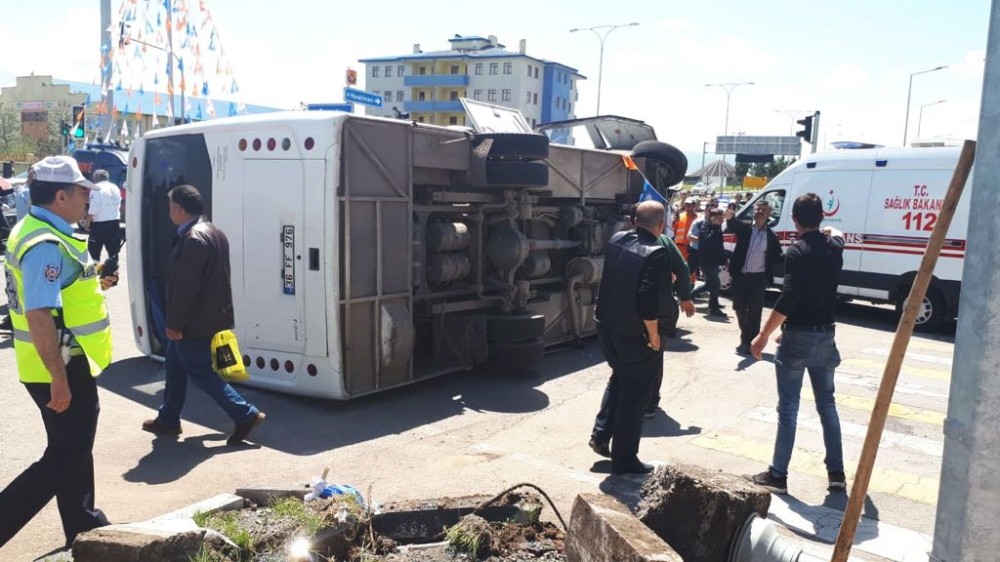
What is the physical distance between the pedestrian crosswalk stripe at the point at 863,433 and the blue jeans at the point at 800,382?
42.2 inches

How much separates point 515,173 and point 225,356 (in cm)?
314

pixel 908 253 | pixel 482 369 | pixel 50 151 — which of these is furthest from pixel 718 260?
pixel 50 151

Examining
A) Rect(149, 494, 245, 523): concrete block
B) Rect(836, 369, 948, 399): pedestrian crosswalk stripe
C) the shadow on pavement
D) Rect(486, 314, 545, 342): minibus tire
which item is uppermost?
Rect(486, 314, 545, 342): minibus tire

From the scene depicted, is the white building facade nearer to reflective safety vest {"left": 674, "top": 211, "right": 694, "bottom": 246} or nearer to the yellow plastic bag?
reflective safety vest {"left": 674, "top": 211, "right": 694, "bottom": 246}

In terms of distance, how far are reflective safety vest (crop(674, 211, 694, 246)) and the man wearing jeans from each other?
25.6 ft

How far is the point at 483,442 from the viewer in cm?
599

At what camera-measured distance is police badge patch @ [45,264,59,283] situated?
366 centimetres

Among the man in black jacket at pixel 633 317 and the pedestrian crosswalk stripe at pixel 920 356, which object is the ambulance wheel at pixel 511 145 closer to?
the man in black jacket at pixel 633 317

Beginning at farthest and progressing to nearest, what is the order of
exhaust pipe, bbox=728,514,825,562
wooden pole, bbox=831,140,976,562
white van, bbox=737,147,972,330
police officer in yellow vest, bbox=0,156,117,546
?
white van, bbox=737,147,972,330
police officer in yellow vest, bbox=0,156,117,546
exhaust pipe, bbox=728,514,825,562
wooden pole, bbox=831,140,976,562

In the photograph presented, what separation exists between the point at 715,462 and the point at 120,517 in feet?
12.7

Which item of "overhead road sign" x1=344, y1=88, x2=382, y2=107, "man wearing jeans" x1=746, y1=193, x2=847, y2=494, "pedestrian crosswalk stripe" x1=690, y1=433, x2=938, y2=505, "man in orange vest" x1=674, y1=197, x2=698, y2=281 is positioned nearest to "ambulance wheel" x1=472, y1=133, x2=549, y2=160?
"man wearing jeans" x1=746, y1=193, x2=847, y2=494

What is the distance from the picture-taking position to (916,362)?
9.70 metres

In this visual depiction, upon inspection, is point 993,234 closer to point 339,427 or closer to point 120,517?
point 120,517

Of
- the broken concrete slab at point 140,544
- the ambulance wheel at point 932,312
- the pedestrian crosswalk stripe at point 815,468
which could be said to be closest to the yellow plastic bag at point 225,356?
the broken concrete slab at point 140,544
